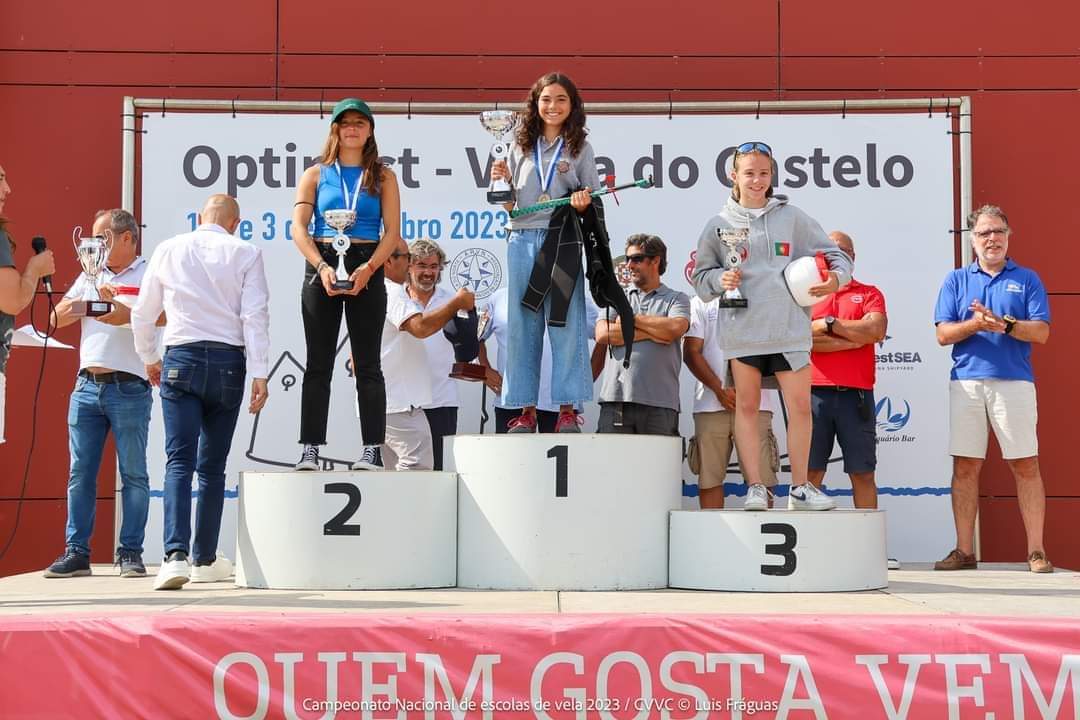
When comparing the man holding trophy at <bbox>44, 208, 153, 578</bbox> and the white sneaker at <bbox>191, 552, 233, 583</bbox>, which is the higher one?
the man holding trophy at <bbox>44, 208, 153, 578</bbox>

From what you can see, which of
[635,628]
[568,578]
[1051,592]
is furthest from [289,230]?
[1051,592]

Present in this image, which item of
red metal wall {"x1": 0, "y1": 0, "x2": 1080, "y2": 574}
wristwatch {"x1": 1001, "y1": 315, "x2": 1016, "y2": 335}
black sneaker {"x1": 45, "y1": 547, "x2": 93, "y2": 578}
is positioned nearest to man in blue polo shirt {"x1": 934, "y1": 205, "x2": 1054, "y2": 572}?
wristwatch {"x1": 1001, "y1": 315, "x2": 1016, "y2": 335}

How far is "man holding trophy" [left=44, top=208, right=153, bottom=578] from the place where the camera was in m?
4.67

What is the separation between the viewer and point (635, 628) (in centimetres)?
301

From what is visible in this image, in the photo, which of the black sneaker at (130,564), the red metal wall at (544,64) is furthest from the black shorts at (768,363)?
the black sneaker at (130,564)

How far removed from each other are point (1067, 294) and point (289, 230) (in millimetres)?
3946

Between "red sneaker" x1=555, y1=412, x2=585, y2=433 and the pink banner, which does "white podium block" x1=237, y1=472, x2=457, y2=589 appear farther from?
the pink banner

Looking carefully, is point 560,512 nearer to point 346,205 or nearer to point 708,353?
point 346,205

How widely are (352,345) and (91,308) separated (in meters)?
1.00

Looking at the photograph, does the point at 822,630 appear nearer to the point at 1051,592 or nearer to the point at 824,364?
the point at 1051,592

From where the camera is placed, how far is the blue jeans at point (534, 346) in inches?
170

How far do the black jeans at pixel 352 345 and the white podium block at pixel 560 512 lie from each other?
400 mm

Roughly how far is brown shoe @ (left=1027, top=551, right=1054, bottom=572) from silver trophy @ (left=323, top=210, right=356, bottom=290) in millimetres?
3094

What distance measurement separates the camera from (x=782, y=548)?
3926mm
